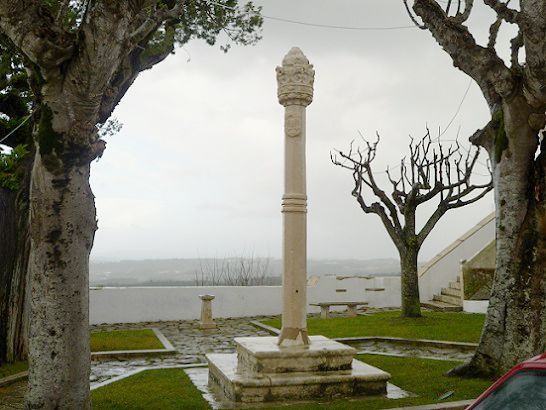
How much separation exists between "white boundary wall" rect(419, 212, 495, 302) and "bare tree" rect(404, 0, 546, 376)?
1403 centimetres

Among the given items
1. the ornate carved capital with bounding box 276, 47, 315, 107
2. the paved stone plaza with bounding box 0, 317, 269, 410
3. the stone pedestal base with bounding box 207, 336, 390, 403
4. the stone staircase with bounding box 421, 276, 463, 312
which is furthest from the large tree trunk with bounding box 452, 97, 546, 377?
the stone staircase with bounding box 421, 276, 463, 312

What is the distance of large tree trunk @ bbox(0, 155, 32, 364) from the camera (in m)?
9.95

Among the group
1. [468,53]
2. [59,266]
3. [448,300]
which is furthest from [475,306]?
[59,266]

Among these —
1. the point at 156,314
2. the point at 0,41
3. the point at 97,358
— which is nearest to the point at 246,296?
the point at 156,314

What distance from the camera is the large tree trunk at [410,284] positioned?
50.2ft

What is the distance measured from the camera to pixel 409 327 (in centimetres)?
1373

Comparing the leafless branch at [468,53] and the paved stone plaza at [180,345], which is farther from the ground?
the leafless branch at [468,53]

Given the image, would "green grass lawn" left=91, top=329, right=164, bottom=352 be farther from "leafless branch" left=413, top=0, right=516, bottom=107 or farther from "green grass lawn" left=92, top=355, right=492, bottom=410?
"leafless branch" left=413, top=0, right=516, bottom=107

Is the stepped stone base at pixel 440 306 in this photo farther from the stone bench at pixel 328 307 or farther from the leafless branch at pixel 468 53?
the leafless branch at pixel 468 53

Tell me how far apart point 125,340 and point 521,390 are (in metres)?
11.3

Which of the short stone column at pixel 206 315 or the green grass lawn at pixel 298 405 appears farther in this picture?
the short stone column at pixel 206 315

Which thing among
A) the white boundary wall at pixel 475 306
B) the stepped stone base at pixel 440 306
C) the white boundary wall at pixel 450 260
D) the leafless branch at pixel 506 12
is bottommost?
the stepped stone base at pixel 440 306

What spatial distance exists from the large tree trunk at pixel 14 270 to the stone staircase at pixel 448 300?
13131 mm

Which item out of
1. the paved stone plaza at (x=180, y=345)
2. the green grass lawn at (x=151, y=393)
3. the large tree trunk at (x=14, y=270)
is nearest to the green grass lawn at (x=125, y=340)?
the paved stone plaza at (x=180, y=345)
